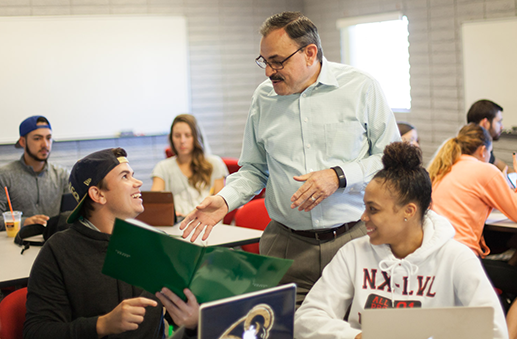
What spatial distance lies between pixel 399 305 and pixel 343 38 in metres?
5.18

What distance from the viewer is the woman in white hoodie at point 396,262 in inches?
61.3

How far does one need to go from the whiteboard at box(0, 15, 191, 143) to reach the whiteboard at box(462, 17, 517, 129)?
314 centimetres

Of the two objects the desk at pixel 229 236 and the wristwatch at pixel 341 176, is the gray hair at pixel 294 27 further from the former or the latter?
the desk at pixel 229 236

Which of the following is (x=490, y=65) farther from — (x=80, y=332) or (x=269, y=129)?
(x=80, y=332)

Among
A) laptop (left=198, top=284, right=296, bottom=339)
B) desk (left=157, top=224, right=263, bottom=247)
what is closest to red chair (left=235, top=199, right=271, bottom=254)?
desk (left=157, top=224, right=263, bottom=247)

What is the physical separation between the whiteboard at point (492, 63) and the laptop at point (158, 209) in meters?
3.17

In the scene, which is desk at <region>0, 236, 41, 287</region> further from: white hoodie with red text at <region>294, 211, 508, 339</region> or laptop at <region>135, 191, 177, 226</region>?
white hoodie with red text at <region>294, 211, 508, 339</region>

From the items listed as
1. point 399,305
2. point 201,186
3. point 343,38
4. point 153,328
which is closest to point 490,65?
point 343,38

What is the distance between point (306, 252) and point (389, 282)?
43cm

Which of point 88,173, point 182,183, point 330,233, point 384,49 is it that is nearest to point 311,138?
point 330,233

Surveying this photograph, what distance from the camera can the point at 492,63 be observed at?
4668mm

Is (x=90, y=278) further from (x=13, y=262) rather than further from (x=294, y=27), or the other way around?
(x=294, y=27)

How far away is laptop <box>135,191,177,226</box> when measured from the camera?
3150 mm

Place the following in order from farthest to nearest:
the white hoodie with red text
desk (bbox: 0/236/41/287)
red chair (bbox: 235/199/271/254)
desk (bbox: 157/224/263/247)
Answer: red chair (bbox: 235/199/271/254)
desk (bbox: 157/224/263/247)
desk (bbox: 0/236/41/287)
the white hoodie with red text
